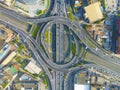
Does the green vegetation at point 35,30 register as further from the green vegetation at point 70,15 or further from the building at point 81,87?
the building at point 81,87

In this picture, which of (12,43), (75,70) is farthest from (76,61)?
(12,43)

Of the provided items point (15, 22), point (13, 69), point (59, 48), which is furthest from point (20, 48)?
point (59, 48)

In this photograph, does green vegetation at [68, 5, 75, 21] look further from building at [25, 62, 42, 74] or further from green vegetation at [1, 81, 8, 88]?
green vegetation at [1, 81, 8, 88]

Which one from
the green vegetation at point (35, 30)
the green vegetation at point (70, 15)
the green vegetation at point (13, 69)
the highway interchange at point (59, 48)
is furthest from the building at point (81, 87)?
the green vegetation at point (70, 15)

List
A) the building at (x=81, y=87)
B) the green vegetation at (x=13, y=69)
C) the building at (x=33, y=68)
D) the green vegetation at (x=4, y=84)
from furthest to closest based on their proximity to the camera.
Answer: the green vegetation at (x=4, y=84) → the green vegetation at (x=13, y=69) → the building at (x=33, y=68) → the building at (x=81, y=87)

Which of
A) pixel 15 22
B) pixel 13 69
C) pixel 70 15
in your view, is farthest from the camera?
pixel 13 69

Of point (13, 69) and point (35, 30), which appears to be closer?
point (35, 30)

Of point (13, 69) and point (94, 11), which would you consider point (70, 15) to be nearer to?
point (94, 11)
